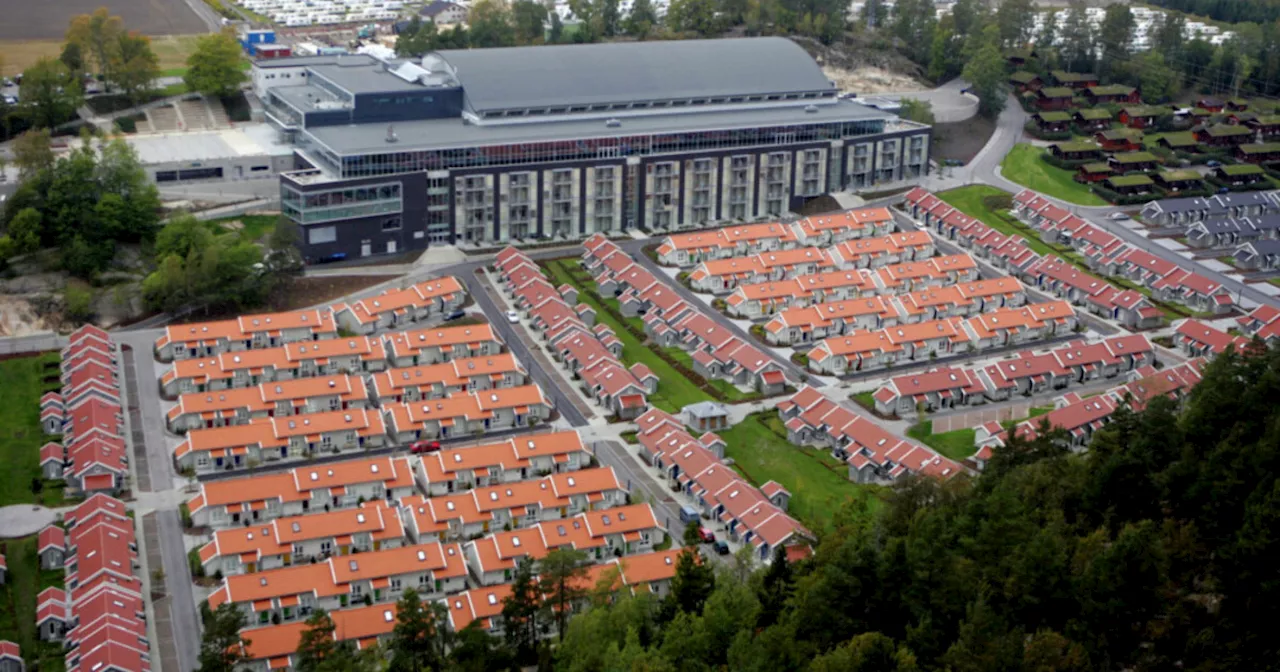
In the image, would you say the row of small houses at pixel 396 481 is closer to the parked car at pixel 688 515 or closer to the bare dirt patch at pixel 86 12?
the parked car at pixel 688 515

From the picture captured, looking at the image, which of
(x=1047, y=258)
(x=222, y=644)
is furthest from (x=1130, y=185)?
(x=222, y=644)

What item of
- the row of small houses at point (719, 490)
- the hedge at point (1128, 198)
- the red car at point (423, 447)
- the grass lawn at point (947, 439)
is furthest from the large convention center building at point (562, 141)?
the grass lawn at point (947, 439)

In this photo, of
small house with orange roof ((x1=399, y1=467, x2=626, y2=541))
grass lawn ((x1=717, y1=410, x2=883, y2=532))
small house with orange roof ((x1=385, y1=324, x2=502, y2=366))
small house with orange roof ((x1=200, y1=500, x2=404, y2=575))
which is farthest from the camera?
small house with orange roof ((x1=385, y1=324, x2=502, y2=366))

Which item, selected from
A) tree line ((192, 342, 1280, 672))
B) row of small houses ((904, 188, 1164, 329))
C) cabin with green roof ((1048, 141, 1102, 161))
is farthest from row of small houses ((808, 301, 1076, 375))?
cabin with green roof ((1048, 141, 1102, 161))

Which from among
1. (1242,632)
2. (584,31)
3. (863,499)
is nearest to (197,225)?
(863,499)

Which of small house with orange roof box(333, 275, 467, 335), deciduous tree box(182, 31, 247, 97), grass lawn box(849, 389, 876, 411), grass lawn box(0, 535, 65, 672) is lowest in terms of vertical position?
grass lawn box(0, 535, 65, 672)

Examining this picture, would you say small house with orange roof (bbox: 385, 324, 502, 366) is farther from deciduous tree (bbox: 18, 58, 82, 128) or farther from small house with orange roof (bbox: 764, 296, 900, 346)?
deciduous tree (bbox: 18, 58, 82, 128)

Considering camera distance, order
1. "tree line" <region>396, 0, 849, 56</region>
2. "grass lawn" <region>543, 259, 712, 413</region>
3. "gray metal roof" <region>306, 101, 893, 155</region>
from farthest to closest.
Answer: "tree line" <region>396, 0, 849, 56</region>
"gray metal roof" <region>306, 101, 893, 155</region>
"grass lawn" <region>543, 259, 712, 413</region>
